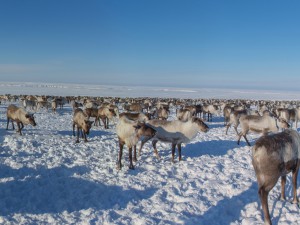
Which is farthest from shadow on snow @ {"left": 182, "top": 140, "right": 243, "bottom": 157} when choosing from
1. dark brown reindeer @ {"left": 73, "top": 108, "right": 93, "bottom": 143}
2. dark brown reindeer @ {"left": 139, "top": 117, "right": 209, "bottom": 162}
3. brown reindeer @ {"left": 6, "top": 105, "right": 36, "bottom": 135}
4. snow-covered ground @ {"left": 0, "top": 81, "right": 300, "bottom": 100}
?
snow-covered ground @ {"left": 0, "top": 81, "right": 300, "bottom": 100}

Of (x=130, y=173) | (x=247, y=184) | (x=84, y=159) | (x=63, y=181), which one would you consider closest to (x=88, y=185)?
(x=63, y=181)

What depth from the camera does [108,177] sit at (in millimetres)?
8133

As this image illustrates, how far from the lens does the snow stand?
5.95m

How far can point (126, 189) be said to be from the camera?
7.34 metres

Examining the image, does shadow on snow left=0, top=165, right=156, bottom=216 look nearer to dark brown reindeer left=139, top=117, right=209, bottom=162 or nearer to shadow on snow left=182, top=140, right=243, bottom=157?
dark brown reindeer left=139, top=117, right=209, bottom=162

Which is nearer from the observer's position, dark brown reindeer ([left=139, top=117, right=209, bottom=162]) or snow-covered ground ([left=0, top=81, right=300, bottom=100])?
dark brown reindeer ([left=139, top=117, right=209, bottom=162])

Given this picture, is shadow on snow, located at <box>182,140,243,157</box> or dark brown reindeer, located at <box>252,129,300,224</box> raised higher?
dark brown reindeer, located at <box>252,129,300,224</box>

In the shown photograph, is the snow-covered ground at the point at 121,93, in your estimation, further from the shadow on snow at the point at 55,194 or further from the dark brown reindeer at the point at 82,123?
the shadow on snow at the point at 55,194

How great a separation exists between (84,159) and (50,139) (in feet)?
12.5

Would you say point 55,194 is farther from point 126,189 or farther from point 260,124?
point 260,124

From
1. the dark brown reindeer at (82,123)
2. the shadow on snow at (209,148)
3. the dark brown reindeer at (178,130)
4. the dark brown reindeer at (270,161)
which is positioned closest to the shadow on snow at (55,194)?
the dark brown reindeer at (270,161)

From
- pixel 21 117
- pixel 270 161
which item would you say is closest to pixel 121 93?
pixel 21 117

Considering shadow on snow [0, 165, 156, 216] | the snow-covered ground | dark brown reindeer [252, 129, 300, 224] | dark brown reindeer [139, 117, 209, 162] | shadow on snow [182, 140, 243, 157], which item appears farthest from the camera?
the snow-covered ground

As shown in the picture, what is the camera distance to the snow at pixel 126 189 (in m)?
5.95
